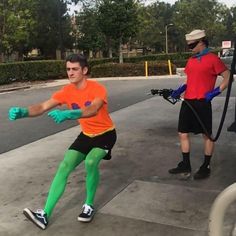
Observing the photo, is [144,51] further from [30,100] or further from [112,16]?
[30,100]

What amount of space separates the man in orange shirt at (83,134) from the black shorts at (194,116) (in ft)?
4.82

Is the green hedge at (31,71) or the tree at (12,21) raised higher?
the tree at (12,21)

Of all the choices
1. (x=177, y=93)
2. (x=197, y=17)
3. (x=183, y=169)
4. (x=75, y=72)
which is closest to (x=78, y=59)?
(x=75, y=72)

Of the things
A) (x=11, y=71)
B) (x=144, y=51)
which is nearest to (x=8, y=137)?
(x=11, y=71)

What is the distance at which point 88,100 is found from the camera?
4176 millimetres

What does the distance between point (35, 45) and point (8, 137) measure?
137ft

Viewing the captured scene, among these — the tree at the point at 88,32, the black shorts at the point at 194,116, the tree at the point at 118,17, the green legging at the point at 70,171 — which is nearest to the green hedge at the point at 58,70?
the tree at the point at 118,17

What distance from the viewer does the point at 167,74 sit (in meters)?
28.4

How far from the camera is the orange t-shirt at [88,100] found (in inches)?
165

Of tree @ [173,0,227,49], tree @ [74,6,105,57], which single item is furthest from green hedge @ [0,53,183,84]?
tree @ [173,0,227,49]

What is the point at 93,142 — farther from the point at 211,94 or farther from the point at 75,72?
the point at 211,94

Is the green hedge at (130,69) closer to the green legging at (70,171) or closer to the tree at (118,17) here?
the tree at (118,17)

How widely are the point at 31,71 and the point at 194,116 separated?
70.4ft

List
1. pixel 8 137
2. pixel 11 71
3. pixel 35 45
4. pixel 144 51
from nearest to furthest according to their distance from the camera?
1. pixel 8 137
2. pixel 11 71
3. pixel 35 45
4. pixel 144 51
